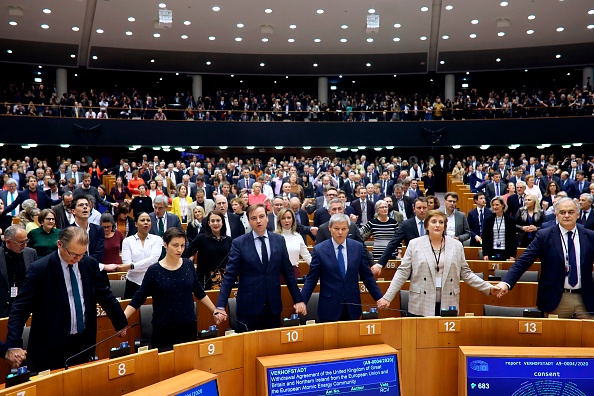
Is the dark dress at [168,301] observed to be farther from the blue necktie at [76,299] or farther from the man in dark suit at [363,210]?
the man in dark suit at [363,210]

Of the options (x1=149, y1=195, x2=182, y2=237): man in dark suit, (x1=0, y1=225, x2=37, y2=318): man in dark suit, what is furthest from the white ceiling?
(x1=0, y1=225, x2=37, y2=318): man in dark suit

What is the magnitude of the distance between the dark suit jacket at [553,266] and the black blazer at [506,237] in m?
1.96

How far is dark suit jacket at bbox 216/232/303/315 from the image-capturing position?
405 cm

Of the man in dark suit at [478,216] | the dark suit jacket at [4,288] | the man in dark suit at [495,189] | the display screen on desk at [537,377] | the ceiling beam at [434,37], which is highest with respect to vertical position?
the ceiling beam at [434,37]

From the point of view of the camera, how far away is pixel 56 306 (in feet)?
10.9

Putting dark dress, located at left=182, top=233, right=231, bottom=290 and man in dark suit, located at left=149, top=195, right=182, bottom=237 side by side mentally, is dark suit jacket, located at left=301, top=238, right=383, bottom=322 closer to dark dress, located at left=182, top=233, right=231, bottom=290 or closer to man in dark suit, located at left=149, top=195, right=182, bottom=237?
dark dress, located at left=182, top=233, right=231, bottom=290

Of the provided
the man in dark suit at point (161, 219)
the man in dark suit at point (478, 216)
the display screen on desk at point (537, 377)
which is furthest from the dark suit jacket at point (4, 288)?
the man in dark suit at point (478, 216)

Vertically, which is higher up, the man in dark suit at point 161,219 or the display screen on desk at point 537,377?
the man in dark suit at point 161,219

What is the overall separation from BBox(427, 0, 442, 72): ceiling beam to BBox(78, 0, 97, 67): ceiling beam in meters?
10.0

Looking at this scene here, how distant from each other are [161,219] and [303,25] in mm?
13608

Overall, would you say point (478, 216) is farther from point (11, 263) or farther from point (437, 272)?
point (11, 263)

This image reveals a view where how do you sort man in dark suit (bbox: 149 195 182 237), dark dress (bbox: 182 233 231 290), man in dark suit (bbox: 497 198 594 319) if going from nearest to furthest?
man in dark suit (bbox: 497 198 594 319)
dark dress (bbox: 182 233 231 290)
man in dark suit (bbox: 149 195 182 237)

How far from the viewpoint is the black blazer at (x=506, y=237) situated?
240 inches

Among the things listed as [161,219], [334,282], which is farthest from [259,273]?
[161,219]
